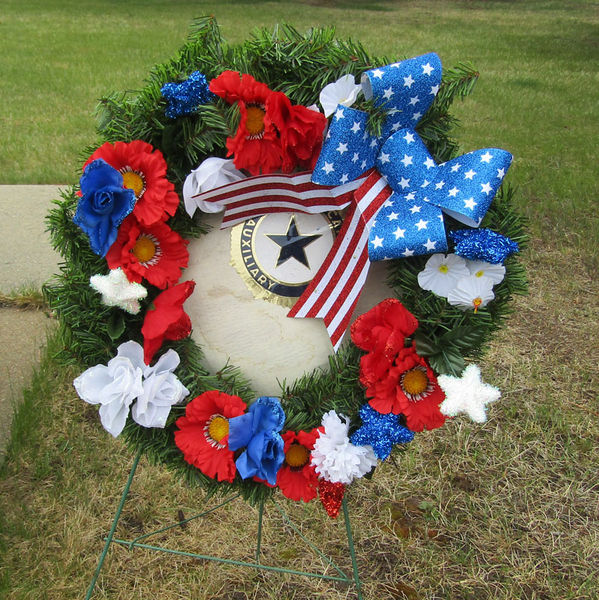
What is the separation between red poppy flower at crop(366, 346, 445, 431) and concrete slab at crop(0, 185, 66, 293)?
2.48 m

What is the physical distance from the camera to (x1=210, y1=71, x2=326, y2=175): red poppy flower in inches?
55.4

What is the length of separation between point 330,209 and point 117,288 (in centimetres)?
55

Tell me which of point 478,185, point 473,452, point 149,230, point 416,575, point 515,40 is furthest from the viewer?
point 515,40

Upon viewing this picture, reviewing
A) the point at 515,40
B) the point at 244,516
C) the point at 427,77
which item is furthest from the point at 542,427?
the point at 515,40

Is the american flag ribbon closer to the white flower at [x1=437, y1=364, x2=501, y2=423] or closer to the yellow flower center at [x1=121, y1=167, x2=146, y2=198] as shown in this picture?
the yellow flower center at [x1=121, y1=167, x2=146, y2=198]

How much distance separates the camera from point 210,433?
1489mm

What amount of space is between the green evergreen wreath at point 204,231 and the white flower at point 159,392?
0.04 meters

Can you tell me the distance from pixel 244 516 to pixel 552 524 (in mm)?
1186

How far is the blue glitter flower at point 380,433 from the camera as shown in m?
1.45

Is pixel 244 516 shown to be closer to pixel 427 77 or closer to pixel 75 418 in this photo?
pixel 75 418

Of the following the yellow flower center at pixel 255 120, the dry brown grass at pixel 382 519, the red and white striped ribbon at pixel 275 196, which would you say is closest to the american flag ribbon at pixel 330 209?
the red and white striped ribbon at pixel 275 196

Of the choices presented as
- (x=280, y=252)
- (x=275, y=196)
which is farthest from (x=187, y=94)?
(x=280, y=252)

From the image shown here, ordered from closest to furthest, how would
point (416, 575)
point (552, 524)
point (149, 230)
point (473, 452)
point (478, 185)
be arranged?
point (478, 185) → point (149, 230) → point (416, 575) → point (552, 524) → point (473, 452)

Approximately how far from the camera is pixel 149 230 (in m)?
1.51
